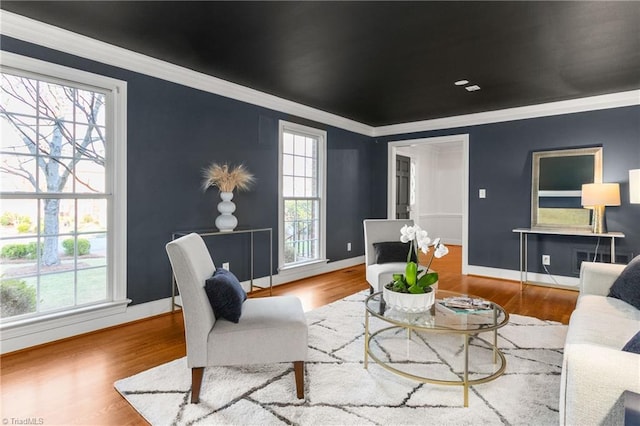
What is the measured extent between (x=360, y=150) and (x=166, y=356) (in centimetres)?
460

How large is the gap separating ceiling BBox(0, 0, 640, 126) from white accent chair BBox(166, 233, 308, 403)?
1708 millimetres

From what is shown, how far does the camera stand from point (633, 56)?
3156 millimetres

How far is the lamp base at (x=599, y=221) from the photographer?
4215 millimetres

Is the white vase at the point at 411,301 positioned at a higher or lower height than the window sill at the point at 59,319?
higher

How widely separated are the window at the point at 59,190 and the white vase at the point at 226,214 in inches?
36.0

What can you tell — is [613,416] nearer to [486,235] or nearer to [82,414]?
[82,414]

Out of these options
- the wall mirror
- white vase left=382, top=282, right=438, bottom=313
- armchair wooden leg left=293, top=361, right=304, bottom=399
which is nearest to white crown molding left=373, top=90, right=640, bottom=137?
the wall mirror

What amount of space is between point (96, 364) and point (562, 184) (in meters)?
5.39

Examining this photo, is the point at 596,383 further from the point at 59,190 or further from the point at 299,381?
the point at 59,190

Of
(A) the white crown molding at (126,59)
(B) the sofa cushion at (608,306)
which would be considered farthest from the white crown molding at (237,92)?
(B) the sofa cushion at (608,306)

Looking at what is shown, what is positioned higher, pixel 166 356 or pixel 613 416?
pixel 613 416

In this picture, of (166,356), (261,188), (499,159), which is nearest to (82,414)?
(166,356)

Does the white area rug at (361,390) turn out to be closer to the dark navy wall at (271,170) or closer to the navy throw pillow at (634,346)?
the navy throw pillow at (634,346)

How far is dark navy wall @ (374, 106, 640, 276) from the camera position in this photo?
14.0ft
